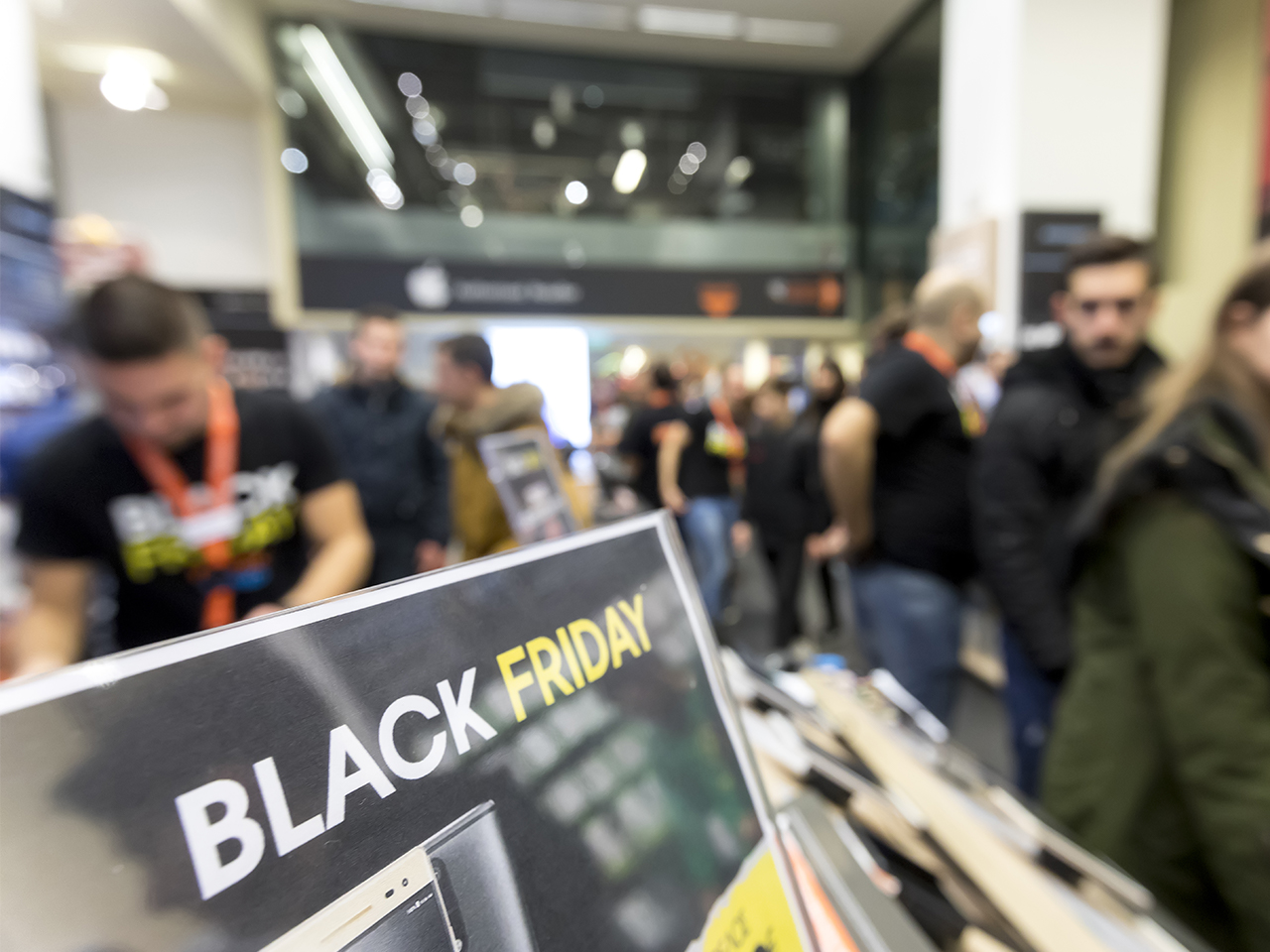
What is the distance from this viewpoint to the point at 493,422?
5.42ft

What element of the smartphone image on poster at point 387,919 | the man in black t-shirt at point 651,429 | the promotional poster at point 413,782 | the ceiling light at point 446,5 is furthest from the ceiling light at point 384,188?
the smartphone image on poster at point 387,919

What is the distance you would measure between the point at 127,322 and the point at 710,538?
10.2ft

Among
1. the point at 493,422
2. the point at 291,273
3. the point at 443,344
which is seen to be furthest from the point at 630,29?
the point at 493,422

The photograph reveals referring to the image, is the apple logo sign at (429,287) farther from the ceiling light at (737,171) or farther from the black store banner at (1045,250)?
the black store banner at (1045,250)

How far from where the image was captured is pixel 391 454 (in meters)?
2.69

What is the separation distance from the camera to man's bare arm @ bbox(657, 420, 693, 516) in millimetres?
3715

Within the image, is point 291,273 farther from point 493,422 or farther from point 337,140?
point 493,422

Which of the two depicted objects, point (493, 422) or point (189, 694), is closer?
point (189, 694)

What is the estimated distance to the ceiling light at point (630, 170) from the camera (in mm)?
6551

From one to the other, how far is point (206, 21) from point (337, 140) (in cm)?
191

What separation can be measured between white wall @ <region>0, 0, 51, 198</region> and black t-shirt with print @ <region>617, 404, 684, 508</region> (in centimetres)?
266

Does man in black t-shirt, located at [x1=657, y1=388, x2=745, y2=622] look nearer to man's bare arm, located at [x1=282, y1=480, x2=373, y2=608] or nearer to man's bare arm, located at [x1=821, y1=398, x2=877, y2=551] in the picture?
man's bare arm, located at [x1=821, y1=398, x2=877, y2=551]

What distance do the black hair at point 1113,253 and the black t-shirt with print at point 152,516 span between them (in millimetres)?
1851

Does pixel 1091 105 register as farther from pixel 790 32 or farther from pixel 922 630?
Result: pixel 790 32
